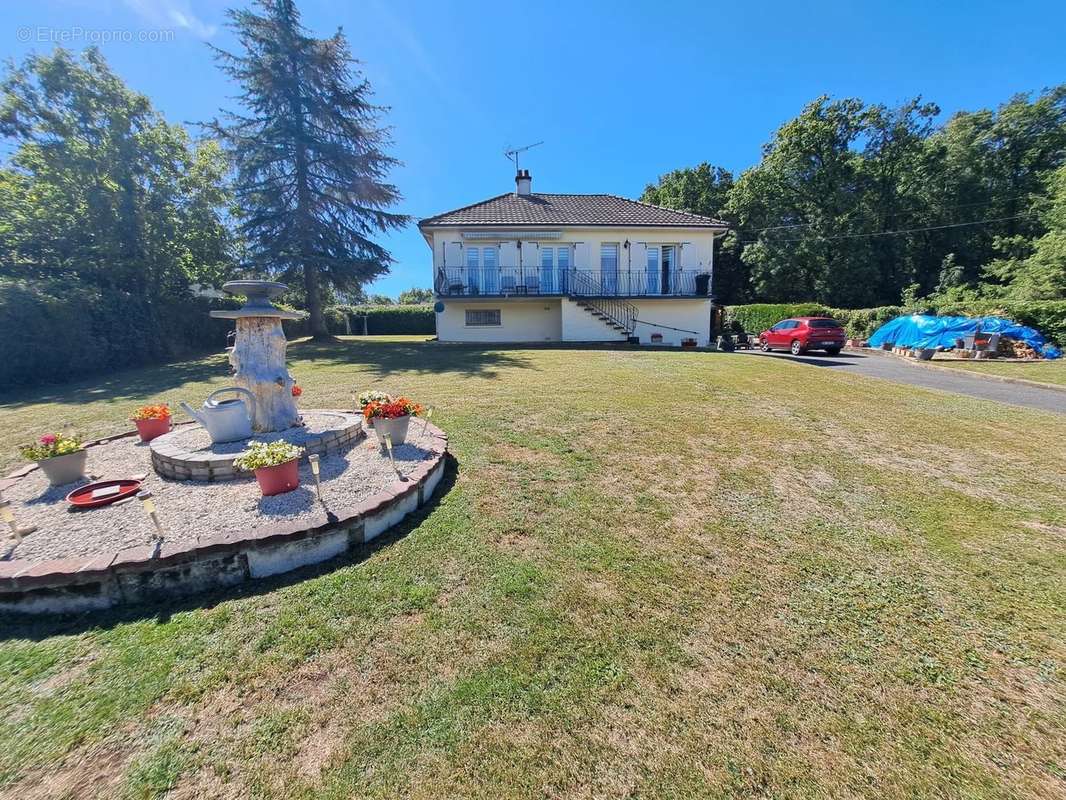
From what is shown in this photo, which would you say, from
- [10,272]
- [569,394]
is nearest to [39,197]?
[10,272]

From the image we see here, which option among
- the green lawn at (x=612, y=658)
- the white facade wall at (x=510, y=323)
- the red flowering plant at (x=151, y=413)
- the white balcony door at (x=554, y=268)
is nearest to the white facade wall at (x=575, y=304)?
the white facade wall at (x=510, y=323)

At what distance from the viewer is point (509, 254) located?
17.1 m

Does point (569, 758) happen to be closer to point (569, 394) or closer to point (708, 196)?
point (569, 394)

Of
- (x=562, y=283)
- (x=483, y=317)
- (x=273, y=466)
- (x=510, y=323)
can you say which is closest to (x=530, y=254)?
(x=562, y=283)

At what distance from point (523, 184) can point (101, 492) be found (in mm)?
20148

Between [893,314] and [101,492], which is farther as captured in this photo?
[893,314]

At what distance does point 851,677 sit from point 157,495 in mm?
5250

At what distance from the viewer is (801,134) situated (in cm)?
2680

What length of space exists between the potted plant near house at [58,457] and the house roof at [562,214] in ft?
48.0

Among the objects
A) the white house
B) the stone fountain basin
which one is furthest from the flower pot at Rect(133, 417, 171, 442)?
the white house

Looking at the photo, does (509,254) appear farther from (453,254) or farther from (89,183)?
(89,183)

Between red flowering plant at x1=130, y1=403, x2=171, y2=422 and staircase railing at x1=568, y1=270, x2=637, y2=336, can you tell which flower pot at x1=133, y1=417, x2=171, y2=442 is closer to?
red flowering plant at x1=130, y1=403, x2=171, y2=422

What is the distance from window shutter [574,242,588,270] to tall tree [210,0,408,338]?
8.73 metres

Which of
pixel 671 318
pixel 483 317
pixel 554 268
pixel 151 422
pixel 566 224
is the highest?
pixel 566 224
